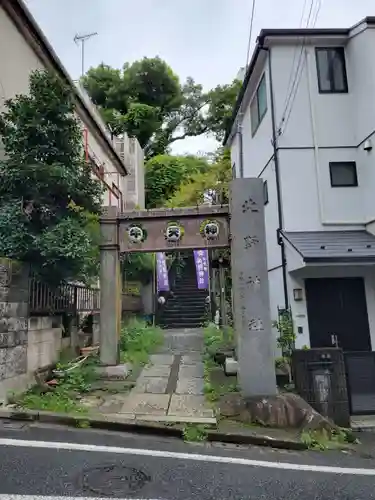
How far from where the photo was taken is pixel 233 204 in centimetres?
747

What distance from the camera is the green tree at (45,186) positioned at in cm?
680

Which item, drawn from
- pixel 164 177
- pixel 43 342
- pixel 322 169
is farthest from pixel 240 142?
pixel 164 177

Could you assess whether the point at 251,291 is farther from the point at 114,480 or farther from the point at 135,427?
the point at 114,480

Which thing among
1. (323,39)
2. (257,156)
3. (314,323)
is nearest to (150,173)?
(257,156)

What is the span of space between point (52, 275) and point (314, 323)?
631 centimetres

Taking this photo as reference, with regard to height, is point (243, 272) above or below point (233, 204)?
below

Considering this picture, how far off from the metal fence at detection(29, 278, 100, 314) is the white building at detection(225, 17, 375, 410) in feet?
17.6

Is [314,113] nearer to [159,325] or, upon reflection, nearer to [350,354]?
[350,354]

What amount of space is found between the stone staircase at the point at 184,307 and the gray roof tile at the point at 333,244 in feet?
32.0

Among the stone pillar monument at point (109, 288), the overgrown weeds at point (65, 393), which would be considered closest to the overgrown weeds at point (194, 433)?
the overgrown weeds at point (65, 393)

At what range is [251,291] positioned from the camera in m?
7.13

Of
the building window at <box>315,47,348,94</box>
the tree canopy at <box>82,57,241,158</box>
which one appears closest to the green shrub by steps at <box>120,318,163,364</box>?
the building window at <box>315,47,348,94</box>

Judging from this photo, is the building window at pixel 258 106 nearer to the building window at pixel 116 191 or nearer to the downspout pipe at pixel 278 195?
the downspout pipe at pixel 278 195

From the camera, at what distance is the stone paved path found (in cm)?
599
